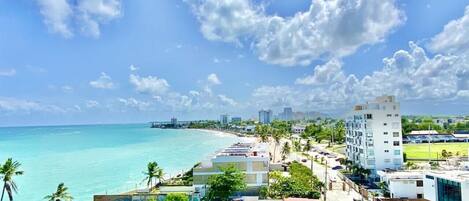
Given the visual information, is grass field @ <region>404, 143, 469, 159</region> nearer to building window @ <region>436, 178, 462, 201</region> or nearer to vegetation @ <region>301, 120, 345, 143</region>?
vegetation @ <region>301, 120, 345, 143</region>

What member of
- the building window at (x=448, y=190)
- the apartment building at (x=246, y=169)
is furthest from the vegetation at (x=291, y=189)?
the building window at (x=448, y=190)

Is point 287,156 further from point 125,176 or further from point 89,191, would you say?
point 89,191

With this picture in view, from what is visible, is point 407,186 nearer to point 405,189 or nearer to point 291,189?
point 405,189

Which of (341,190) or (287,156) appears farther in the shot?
(287,156)

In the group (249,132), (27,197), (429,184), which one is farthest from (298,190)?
(249,132)

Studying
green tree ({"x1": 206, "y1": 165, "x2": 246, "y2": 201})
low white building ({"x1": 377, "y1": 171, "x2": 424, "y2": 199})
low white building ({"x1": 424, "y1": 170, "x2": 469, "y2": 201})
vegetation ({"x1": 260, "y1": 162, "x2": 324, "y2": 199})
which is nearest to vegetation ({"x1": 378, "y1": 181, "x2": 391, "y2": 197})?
low white building ({"x1": 377, "y1": 171, "x2": 424, "y2": 199})
